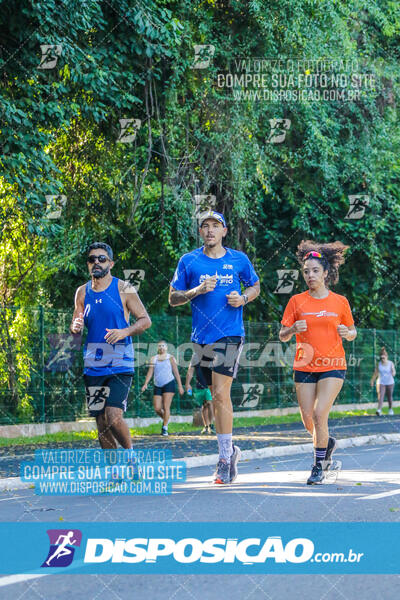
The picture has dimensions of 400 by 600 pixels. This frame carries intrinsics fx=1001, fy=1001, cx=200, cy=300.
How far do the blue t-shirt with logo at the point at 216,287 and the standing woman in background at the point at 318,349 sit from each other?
0.64 meters

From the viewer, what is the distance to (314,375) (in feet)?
29.0

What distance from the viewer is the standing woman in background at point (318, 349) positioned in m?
8.73

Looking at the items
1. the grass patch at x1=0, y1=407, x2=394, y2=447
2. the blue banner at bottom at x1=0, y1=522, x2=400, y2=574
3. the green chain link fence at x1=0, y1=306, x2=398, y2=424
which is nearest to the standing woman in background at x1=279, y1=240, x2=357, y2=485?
the blue banner at bottom at x1=0, y1=522, x2=400, y2=574

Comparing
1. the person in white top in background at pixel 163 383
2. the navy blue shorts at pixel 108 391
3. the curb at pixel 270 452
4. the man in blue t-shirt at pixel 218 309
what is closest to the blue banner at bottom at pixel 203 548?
the navy blue shorts at pixel 108 391

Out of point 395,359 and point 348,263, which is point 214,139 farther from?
point 395,359

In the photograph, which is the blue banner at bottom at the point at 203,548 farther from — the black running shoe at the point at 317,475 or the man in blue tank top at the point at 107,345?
the black running shoe at the point at 317,475

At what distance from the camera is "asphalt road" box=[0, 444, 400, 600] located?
470cm

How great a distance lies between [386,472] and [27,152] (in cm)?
674

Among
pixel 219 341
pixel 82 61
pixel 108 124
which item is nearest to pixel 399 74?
pixel 108 124

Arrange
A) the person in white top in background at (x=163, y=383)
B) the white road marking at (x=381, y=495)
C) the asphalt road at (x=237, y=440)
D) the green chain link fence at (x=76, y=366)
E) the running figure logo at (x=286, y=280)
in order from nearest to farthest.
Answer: the white road marking at (x=381, y=495) < the asphalt road at (x=237, y=440) < the green chain link fence at (x=76, y=366) < the person in white top in background at (x=163, y=383) < the running figure logo at (x=286, y=280)

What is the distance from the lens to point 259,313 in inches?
1003

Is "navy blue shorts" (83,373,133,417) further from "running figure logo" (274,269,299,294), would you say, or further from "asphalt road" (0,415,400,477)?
"running figure logo" (274,269,299,294)

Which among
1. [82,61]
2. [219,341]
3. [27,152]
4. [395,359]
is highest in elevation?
[82,61]

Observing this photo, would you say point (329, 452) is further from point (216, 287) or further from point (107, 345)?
point (107, 345)
